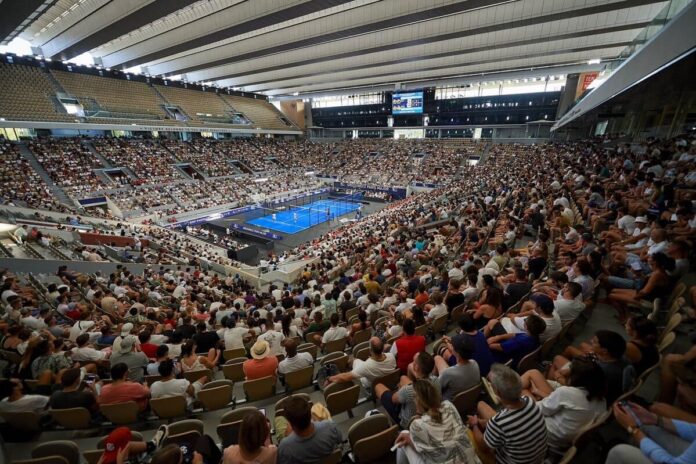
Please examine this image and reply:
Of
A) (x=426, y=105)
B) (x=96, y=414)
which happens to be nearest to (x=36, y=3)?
(x=96, y=414)

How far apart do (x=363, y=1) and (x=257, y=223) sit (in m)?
20.1

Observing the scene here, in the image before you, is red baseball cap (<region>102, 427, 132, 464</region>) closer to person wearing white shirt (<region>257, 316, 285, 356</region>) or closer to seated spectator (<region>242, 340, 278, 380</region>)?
seated spectator (<region>242, 340, 278, 380</region>)

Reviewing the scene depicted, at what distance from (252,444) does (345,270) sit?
33.3ft

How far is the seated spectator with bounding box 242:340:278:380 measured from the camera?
4.25 meters

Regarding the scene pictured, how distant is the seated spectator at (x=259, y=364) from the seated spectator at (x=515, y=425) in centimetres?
302

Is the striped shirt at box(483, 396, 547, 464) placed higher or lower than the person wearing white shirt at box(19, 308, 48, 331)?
higher

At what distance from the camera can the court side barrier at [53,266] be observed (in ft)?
34.5

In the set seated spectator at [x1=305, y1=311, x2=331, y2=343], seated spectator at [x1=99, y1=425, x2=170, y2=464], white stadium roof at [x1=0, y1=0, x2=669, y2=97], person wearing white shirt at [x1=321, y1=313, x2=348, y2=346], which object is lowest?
seated spectator at [x1=305, y1=311, x2=331, y2=343]

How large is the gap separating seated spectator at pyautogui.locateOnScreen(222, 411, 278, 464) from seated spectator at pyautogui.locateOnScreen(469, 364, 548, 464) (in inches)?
67.9

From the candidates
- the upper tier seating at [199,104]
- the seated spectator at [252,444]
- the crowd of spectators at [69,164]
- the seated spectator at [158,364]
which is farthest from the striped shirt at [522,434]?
the upper tier seating at [199,104]

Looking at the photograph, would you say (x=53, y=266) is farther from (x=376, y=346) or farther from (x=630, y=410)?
(x=630, y=410)

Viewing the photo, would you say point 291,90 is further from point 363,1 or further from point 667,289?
point 667,289

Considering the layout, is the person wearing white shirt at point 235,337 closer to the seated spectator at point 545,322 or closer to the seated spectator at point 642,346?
the seated spectator at point 545,322

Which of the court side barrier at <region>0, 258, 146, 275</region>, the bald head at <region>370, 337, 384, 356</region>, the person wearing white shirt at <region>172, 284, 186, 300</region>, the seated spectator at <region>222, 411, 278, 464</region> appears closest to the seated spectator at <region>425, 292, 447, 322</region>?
the bald head at <region>370, 337, 384, 356</region>
